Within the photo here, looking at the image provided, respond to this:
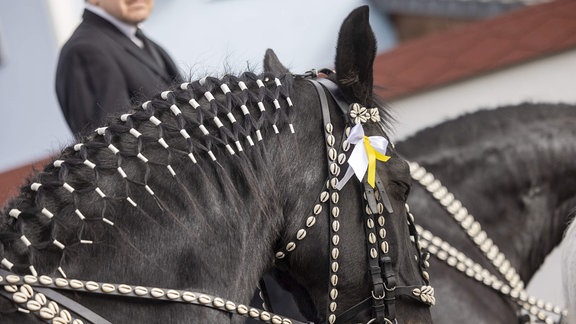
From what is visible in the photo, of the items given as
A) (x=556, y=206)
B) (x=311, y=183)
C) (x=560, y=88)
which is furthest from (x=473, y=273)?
(x=560, y=88)

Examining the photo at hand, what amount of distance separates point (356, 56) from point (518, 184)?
129 cm

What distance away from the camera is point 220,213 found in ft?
5.61

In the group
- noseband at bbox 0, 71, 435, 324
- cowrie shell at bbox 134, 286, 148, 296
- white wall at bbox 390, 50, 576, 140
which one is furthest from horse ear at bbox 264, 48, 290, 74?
white wall at bbox 390, 50, 576, 140

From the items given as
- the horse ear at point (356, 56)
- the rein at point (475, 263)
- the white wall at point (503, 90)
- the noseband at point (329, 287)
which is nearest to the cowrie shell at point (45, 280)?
the noseband at point (329, 287)

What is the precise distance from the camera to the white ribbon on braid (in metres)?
1.80

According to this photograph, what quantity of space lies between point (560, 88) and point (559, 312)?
5.56 ft

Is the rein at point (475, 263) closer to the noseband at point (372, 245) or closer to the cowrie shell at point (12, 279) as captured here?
the noseband at point (372, 245)

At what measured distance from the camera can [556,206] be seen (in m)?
3.02

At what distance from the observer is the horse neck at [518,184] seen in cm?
293

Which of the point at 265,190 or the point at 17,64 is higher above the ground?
the point at 265,190

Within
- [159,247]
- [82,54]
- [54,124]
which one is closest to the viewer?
[159,247]

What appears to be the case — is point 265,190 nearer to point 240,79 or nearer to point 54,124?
point 240,79

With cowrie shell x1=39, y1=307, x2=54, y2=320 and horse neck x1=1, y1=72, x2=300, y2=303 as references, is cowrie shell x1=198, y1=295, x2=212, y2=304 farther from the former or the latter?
cowrie shell x1=39, y1=307, x2=54, y2=320

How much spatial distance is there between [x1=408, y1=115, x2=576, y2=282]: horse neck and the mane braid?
1.25 m
